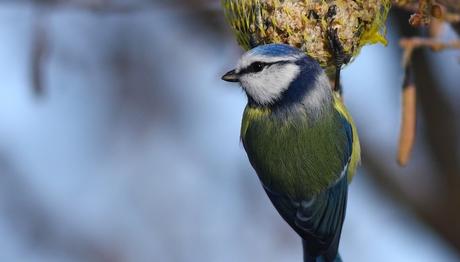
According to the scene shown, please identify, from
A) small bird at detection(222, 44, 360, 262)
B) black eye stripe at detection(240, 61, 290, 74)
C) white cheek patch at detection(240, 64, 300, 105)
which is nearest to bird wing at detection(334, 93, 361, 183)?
small bird at detection(222, 44, 360, 262)

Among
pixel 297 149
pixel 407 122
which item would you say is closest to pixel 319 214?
pixel 297 149

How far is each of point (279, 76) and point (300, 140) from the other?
0.82 ft

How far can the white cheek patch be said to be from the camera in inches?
104

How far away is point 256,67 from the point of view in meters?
2.61

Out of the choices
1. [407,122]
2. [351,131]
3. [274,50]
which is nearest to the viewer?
[274,50]

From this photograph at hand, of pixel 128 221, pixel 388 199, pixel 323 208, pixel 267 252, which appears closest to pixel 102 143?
pixel 128 221

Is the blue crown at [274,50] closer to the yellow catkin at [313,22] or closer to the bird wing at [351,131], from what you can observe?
the yellow catkin at [313,22]

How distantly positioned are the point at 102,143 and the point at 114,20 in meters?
0.88

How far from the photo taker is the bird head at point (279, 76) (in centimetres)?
254

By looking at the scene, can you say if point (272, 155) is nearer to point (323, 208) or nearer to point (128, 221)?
point (323, 208)

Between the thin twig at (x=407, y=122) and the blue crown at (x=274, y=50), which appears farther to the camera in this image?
the thin twig at (x=407, y=122)

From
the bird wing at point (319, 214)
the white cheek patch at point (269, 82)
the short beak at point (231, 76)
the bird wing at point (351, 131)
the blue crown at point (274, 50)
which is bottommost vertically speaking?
the bird wing at point (319, 214)

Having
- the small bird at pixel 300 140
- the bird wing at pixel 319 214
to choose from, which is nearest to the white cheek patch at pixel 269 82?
the small bird at pixel 300 140

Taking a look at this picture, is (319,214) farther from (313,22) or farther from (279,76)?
(313,22)
